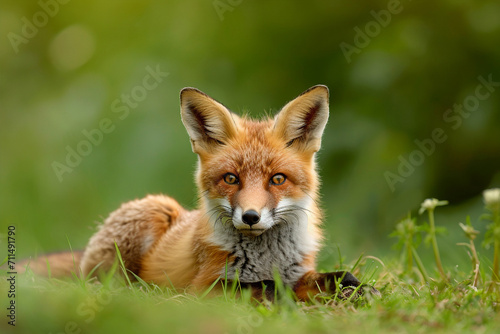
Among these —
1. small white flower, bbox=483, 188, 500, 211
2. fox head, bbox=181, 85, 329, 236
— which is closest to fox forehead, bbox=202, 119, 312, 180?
fox head, bbox=181, 85, 329, 236

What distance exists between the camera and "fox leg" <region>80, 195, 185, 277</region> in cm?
411

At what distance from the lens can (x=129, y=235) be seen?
414 cm

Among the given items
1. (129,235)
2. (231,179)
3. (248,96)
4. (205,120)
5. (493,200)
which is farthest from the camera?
(248,96)

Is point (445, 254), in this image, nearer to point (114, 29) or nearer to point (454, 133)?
point (454, 133)

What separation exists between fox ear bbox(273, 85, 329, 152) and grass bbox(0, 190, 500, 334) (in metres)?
0.99

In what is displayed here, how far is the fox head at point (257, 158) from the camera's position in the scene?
3250mm

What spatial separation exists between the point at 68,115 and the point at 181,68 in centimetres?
146

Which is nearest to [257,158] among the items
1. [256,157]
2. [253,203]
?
[256,157]

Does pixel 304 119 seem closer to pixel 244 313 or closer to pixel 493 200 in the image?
pixel 493 200

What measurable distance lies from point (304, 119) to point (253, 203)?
33.0 inches

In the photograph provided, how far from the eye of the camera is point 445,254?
5.04 meters

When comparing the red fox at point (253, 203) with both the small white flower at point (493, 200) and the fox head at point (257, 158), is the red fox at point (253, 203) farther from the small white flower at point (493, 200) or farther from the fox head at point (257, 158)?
the small white flower at point (493, 200)

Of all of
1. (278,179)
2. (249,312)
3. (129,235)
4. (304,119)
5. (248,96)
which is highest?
(248,96)

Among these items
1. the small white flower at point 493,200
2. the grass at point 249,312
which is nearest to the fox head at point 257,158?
the grass at point 249,312
